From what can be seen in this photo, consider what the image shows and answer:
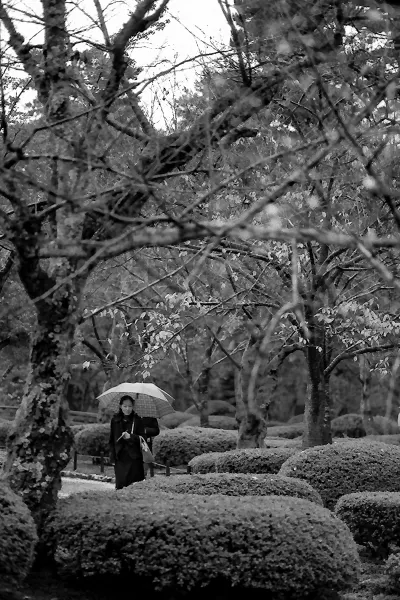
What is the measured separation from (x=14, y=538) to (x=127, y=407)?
155 inches

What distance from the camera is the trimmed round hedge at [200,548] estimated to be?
657cm

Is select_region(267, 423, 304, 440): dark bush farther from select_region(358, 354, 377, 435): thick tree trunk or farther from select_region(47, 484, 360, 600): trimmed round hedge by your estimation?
select_region(47, 484, 360, 600): trimmed round hedge

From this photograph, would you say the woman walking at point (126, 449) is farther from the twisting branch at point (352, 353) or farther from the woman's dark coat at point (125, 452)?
the twisting branch at point (352, 353)

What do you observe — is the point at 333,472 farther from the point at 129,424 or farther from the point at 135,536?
the point at 135,536

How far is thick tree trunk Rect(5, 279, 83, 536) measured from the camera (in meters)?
6.95

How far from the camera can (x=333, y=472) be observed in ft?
39.2

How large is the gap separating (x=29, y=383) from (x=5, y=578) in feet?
5.46

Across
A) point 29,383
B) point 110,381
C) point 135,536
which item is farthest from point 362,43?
point 110,381

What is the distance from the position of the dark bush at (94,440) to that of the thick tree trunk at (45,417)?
16229 millimetres

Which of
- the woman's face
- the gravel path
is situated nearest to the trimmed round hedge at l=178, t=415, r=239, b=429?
the gravel path

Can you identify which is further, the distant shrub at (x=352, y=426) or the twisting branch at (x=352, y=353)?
the distant shrub at (x=352, y=426)

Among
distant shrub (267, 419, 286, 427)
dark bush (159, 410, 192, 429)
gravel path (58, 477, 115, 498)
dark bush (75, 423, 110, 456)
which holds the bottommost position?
gravel path (58, 477, 115, 498)

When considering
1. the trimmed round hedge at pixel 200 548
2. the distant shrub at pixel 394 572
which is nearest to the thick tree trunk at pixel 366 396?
the distant shrub at pixel 394 572

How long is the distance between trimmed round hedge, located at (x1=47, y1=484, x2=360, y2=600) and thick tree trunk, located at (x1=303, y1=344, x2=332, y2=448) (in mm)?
6134
